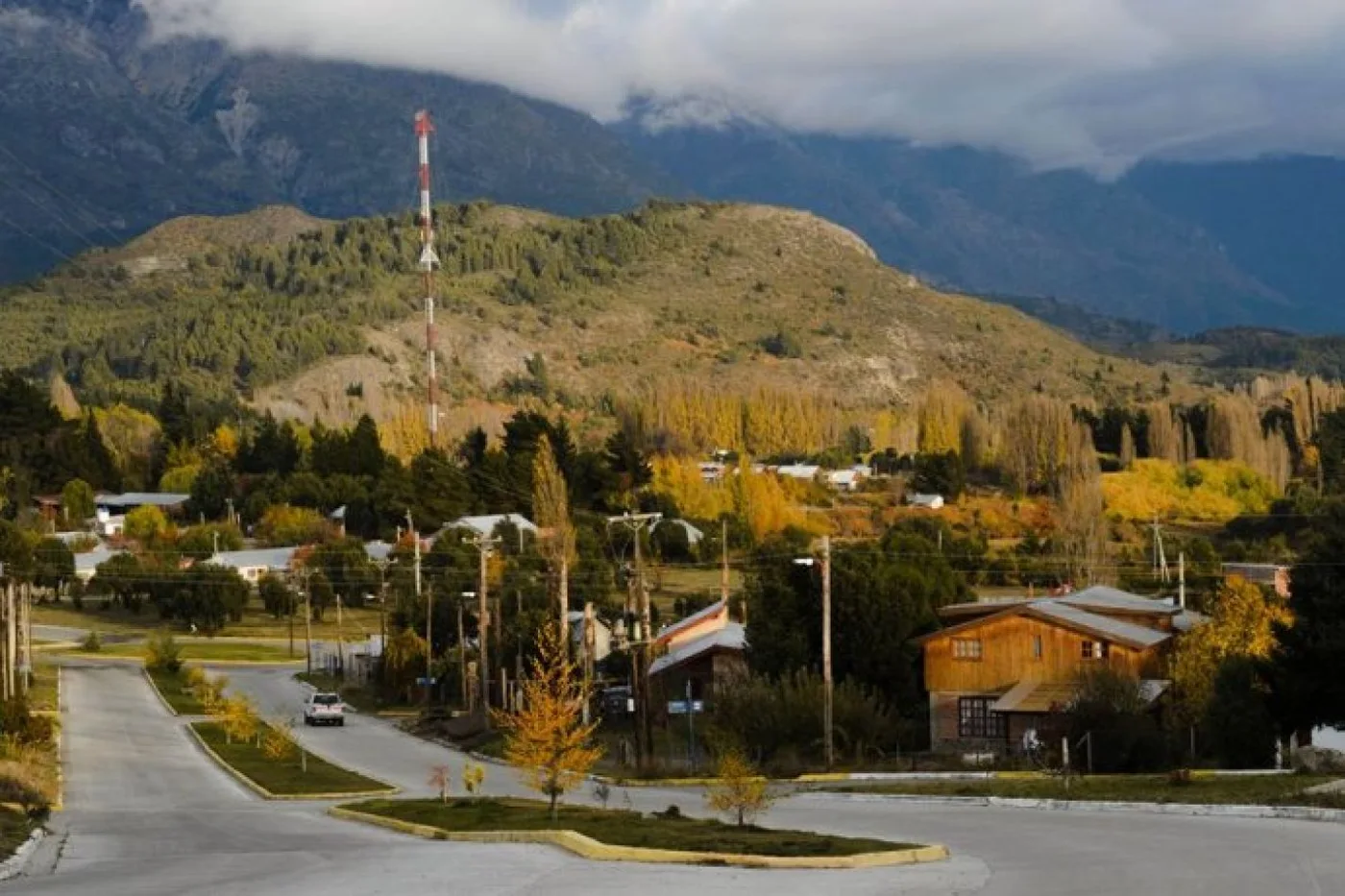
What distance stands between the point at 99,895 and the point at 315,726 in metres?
49.8

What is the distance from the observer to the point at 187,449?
177m

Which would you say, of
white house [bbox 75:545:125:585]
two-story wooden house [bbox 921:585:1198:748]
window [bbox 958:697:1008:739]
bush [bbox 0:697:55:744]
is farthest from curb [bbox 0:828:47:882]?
white house [bbox 75:545:125:585]

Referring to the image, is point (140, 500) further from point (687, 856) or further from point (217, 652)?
point (687, 856)

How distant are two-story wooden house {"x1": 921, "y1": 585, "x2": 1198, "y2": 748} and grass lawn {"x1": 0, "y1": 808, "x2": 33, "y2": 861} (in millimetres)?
28622

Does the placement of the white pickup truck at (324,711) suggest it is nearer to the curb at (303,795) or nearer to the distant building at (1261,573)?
the curb at (303,795)

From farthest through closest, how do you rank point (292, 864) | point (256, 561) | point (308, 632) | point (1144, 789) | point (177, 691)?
point (256, 561)
point (308, 632)
point (177, 691)
point (1144, 789)
point (292, 864)

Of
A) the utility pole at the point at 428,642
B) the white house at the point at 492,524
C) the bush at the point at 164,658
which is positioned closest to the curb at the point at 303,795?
the utility pole at the point at 428,642

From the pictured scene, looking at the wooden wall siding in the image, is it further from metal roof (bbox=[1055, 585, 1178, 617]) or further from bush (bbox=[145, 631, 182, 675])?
bush (bbox=[145, 631, 182, 675])

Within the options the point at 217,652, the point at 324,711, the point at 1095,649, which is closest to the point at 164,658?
the point at 217,652

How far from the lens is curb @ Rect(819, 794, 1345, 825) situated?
3153 cm

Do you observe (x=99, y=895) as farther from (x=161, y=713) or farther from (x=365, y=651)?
(x=365, y=651)

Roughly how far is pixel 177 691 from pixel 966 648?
4041 centimetres

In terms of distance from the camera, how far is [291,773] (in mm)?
55500

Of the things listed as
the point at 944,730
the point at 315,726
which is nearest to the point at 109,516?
the point at 315,726
